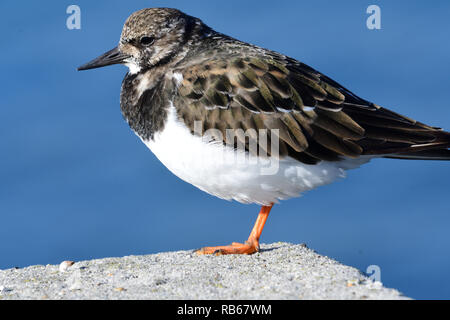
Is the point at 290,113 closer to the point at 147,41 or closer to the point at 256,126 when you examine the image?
the point at 256,126

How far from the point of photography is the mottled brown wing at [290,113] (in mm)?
7621

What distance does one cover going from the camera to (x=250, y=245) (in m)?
8.26

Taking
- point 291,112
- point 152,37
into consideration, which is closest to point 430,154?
point 291,112

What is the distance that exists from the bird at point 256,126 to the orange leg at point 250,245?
0.05 feet

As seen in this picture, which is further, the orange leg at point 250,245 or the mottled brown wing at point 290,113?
the orange leg at point 250,245

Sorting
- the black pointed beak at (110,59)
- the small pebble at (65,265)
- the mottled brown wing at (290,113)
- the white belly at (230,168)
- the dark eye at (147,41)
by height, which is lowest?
the small pebble at (65,265)

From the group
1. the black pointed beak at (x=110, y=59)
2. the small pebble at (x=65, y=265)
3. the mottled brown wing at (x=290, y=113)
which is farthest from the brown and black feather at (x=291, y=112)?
the small pebble at (x=65, y=265)

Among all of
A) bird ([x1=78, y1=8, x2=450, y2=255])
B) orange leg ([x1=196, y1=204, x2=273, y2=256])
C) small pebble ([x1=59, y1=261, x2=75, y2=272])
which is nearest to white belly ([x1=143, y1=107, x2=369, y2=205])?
bird ([x1=78, y1=8, x2=450, y2=255])

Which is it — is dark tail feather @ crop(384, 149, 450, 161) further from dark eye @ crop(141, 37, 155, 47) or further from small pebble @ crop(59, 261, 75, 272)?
small pebble @ crop(59, 261, 75, 272)

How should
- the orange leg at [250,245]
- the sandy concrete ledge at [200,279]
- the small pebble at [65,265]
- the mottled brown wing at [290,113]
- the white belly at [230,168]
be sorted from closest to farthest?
the sandy concrete ledge at [200,279] < the white belly at [230,168] < the mottled brown wing at [290,113] < the small pebble at [65,265] < the orange leg at [250,245]

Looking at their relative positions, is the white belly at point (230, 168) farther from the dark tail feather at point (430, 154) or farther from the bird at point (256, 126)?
the dark tail feather at point (430, 154)

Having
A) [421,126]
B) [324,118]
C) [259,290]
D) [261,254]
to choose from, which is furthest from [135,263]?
[421,126]
